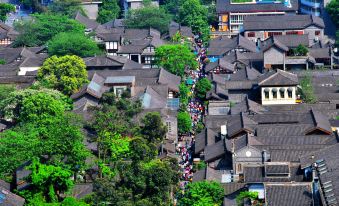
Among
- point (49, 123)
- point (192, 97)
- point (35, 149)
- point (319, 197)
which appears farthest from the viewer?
point (192, 97)

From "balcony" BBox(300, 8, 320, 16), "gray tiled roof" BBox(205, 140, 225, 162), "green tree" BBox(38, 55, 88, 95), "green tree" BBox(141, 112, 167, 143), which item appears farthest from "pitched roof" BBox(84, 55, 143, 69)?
"balcony" BBox(300, 8, 320, 16)

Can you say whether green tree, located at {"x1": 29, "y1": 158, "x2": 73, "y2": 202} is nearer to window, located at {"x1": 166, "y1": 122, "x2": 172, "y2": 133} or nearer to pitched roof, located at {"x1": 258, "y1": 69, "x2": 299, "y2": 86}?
window, located at {"x1": 166, "y1": 122, "x2": 172, "y2": 133}

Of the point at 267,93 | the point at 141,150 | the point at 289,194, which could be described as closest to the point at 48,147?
the point at 141,150

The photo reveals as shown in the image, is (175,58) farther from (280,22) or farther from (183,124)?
(280,22)

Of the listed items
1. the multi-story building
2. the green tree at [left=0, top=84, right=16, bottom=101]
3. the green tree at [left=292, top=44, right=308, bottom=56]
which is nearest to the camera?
the green tree at [left=0, top=84, right=16, bottom=101]

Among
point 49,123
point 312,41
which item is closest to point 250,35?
point 312,41

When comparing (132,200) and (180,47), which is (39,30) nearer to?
(180,47)

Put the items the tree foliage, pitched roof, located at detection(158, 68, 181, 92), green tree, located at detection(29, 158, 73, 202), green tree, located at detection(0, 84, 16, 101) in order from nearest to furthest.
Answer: the tree foliage, green tree, located at detection(29, 158, 73, 202), green tree, located at detection(0, 84, 16, 101), pitched roof, located at detection(158, 68, 181, 92)
